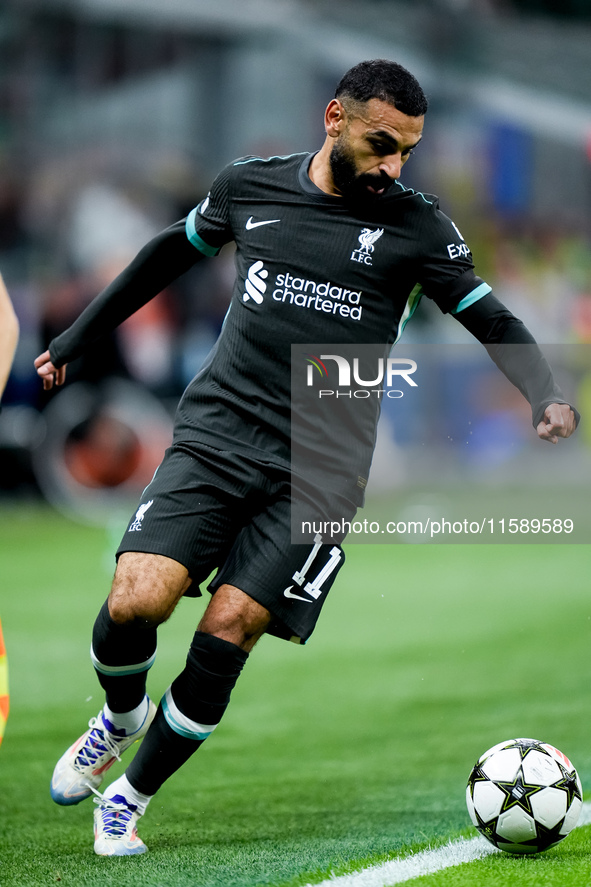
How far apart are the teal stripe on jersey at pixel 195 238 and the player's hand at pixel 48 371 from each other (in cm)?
72

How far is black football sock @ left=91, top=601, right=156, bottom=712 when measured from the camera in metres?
4.34

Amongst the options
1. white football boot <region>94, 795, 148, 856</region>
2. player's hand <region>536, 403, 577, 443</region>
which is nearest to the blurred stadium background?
player's hand <region>536, 403, 577, 443</region>

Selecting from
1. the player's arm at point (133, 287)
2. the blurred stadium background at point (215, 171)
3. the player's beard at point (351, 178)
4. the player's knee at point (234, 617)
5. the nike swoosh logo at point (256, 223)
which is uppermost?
the player's beard at point (351, 178)

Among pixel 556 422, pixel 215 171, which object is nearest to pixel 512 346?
pixel 556 422

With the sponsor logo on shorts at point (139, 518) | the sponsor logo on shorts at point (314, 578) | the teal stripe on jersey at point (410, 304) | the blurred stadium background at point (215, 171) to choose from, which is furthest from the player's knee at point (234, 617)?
the blurred stadium background at point (215, 171)

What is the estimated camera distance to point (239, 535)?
4430 mm

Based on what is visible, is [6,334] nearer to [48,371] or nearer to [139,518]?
[139,518]

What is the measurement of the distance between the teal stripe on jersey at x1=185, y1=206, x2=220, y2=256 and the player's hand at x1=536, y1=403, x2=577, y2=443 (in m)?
1.44

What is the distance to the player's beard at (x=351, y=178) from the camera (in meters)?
4.37

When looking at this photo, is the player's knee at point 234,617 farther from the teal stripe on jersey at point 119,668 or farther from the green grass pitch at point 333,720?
the green grass pitch at point 333,720

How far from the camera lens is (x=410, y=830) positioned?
4613 mm

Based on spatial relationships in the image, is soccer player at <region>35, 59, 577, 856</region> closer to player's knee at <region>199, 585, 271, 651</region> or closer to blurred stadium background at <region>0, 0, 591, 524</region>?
player's knee at <region>199, 585, 271, 651</region>

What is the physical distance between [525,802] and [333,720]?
254 centimetres

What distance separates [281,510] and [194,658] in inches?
23.1
